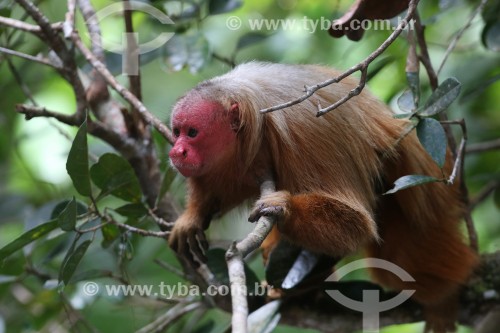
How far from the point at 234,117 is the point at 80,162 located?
0.66m

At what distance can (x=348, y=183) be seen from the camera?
116 inches

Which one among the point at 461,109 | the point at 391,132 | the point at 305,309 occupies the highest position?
the point at 461,109

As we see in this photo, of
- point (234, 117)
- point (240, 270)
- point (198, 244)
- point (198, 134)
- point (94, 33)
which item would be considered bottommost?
point (240, 270)

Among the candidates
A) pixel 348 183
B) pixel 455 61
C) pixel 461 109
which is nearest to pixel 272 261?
pixel 348 183

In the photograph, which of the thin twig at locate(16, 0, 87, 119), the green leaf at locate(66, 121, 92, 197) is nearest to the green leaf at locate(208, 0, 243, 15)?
the thin twig at locate(16, 0, 87, 119)

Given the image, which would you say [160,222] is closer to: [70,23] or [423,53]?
[70,23]

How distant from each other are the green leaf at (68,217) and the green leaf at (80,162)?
16 cm

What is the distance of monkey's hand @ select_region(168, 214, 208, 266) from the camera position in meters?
3.17

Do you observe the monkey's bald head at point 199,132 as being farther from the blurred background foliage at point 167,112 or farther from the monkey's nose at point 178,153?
the blurred background foliage at point 167,112

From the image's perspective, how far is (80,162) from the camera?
2674mm

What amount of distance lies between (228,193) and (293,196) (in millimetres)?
469

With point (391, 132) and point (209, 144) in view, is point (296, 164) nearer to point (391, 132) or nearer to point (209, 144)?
point (209, 144)

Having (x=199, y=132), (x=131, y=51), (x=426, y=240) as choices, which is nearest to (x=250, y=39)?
(x=131, y=51)

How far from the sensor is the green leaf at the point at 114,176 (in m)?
2.90
